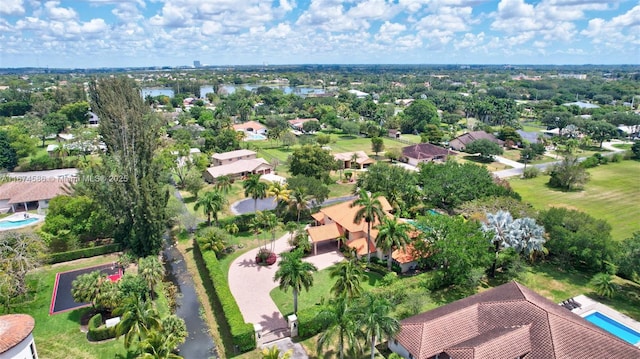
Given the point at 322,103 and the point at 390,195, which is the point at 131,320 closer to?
the point at 390,195

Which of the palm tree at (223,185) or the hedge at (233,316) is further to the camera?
the palm tree at (223,185)

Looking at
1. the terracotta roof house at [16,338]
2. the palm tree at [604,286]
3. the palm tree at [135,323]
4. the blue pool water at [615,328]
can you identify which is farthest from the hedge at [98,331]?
the palm tree at [604,286]

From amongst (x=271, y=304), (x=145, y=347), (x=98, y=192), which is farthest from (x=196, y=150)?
(x=145, y=347)

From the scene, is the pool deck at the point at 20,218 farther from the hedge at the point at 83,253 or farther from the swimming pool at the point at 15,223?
the hedge at the point at 83,253

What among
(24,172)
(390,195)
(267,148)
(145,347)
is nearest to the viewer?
(145,347)

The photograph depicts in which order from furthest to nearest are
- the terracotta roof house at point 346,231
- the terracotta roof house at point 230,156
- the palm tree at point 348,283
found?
the terracotta roof house at point 230,156, the terracotta roof house at point 346,231, the palm tree at point 348,283

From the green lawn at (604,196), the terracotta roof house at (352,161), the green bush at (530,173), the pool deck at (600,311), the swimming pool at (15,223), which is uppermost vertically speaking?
the terracotta roof house at (352,161)

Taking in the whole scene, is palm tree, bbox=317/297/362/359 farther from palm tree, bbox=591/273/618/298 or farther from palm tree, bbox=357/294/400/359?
palm tree, bbox=591/273/618/298
